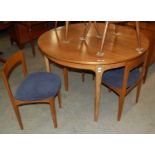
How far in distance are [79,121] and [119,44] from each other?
88cm

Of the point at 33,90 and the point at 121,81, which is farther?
the point at 121,81

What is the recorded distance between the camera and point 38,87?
1751 millimetres

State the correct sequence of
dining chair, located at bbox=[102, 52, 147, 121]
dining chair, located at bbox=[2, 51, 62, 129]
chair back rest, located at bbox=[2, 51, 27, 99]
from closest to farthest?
1. chair back rest, located at bbox=[2, 51, 27, 99]
2. dining chair, located at bbox=[2, 51, 62, 129]
3. dining chair, located at bbox=[102, 52, 147, 121]

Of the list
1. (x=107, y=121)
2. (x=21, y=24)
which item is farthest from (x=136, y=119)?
(x=21, y=24)

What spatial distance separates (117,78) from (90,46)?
0.41 metres

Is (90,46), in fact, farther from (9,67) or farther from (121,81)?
(9,67)

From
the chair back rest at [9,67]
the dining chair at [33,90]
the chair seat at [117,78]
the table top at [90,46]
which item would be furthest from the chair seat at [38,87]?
the chair seat at [117,78]

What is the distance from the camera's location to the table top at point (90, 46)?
1622 mm

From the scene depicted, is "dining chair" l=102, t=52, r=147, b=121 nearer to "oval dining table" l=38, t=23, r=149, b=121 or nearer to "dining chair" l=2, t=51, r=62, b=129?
"oval dining table" l=38, t=23, r=149, b=121

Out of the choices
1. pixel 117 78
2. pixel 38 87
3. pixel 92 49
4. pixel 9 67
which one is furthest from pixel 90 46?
pixel 9 67

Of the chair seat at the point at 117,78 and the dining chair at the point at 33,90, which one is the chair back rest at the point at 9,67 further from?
the chair seat at the point at 117,78

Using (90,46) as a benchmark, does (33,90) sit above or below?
below

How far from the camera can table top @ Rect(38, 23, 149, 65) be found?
5.32 ft

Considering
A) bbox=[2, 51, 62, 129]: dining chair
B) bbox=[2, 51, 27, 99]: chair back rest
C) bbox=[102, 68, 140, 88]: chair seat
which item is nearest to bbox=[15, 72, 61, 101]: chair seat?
bbox=[2, 51, 62, 129]: dining chair
